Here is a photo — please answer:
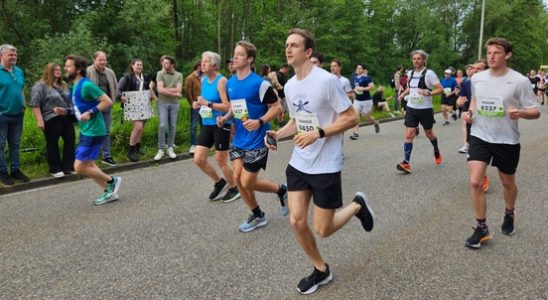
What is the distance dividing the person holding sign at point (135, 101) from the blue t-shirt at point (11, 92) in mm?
2003

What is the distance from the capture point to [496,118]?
4348 millimetres

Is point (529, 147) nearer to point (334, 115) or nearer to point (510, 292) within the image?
point (510, 292)

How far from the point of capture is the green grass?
25.6ft

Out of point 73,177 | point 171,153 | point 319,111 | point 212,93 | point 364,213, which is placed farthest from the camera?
point 171,153

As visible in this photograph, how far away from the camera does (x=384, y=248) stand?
4289 mm

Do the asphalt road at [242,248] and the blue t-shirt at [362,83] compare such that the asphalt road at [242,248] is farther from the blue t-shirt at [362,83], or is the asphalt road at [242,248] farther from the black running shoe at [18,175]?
the blue t-shirt at [362,83]

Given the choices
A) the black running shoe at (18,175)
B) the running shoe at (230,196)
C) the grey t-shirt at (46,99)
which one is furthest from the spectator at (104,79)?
the running shoe at (230,196)

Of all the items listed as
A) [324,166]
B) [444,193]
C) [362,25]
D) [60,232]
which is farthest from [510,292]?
[362,25]

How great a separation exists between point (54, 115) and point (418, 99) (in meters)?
5.96

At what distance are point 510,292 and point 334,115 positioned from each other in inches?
73.1

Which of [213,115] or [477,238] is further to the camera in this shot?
[213,115]

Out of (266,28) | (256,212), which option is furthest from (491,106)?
(266,28)

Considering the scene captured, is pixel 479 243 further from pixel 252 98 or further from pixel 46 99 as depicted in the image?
pixel 46 99

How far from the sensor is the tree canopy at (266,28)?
2455cm
